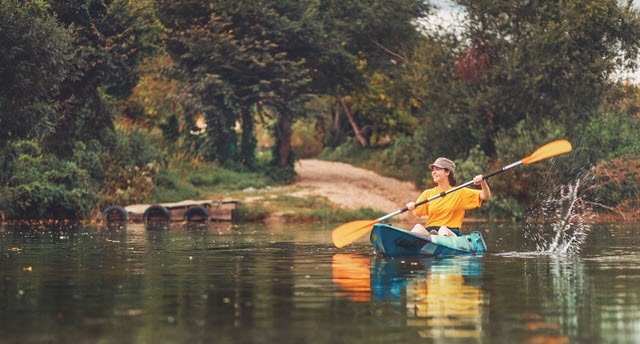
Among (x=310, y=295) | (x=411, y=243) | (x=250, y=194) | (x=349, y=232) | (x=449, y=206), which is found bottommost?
(x=310, y=295)

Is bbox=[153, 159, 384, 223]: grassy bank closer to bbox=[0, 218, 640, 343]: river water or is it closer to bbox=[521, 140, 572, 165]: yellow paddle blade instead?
bbox=[0, 218, 640, 343]: river water

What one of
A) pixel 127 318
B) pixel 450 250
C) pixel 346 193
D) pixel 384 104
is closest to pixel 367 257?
pixel 450 250

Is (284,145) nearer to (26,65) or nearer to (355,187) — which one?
(355,187)

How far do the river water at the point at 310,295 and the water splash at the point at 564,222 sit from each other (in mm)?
1110

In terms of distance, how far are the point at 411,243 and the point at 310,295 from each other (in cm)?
605

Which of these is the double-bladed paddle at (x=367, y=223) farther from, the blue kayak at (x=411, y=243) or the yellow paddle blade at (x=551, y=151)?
the blue kayak at (x=411, y=243)

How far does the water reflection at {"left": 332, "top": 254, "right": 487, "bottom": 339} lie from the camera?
9.78m

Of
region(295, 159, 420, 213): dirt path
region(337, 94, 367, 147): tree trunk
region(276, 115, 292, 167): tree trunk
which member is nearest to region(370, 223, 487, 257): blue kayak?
region(295, 159, 420, 213): dirt path

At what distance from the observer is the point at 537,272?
50.8ft

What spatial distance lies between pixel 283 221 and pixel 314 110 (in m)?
11.9

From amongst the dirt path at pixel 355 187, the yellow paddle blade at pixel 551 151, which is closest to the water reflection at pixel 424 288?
the yellow paddle blade at pixel 551 151

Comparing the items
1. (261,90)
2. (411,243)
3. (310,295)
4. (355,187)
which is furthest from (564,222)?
(310,295)

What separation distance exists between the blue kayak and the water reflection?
270 millimetres

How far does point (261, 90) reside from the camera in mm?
45281
